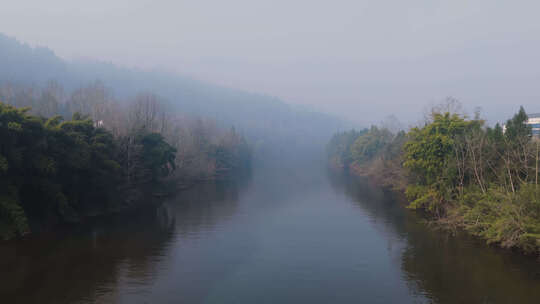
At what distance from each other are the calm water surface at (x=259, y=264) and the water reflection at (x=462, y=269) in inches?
2.2

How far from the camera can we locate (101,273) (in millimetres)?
18297

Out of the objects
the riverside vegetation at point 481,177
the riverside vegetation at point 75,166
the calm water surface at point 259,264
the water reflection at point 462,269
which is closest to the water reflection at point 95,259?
the calm water surface at point 259,264

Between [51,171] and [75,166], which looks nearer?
[51,171]

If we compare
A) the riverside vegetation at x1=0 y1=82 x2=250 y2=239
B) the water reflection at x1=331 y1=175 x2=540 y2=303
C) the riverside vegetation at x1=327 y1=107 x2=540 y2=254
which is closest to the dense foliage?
the riverside vegetation at x1=0 y1=82 x2=250 y2=239

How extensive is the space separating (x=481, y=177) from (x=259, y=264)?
55.0ft

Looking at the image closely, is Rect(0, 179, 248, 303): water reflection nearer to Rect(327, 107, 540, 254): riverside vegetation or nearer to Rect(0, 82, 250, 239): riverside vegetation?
Rect(0, 82, 250, 239): riverside vegetation

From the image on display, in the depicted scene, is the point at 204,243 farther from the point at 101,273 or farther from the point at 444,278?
the point at 444,278

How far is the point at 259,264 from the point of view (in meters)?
20.6

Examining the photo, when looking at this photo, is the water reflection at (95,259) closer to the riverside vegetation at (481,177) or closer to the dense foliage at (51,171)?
the dense foliage at (51,171)

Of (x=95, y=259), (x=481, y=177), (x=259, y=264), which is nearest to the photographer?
(x=95, y=259)

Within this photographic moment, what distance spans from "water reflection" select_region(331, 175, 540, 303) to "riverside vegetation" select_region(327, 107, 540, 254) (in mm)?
1033

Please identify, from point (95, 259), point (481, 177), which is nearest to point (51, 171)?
point (95, 259)

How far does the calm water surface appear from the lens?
16281 millimetres

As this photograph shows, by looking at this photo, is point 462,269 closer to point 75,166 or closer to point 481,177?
point 481,177
